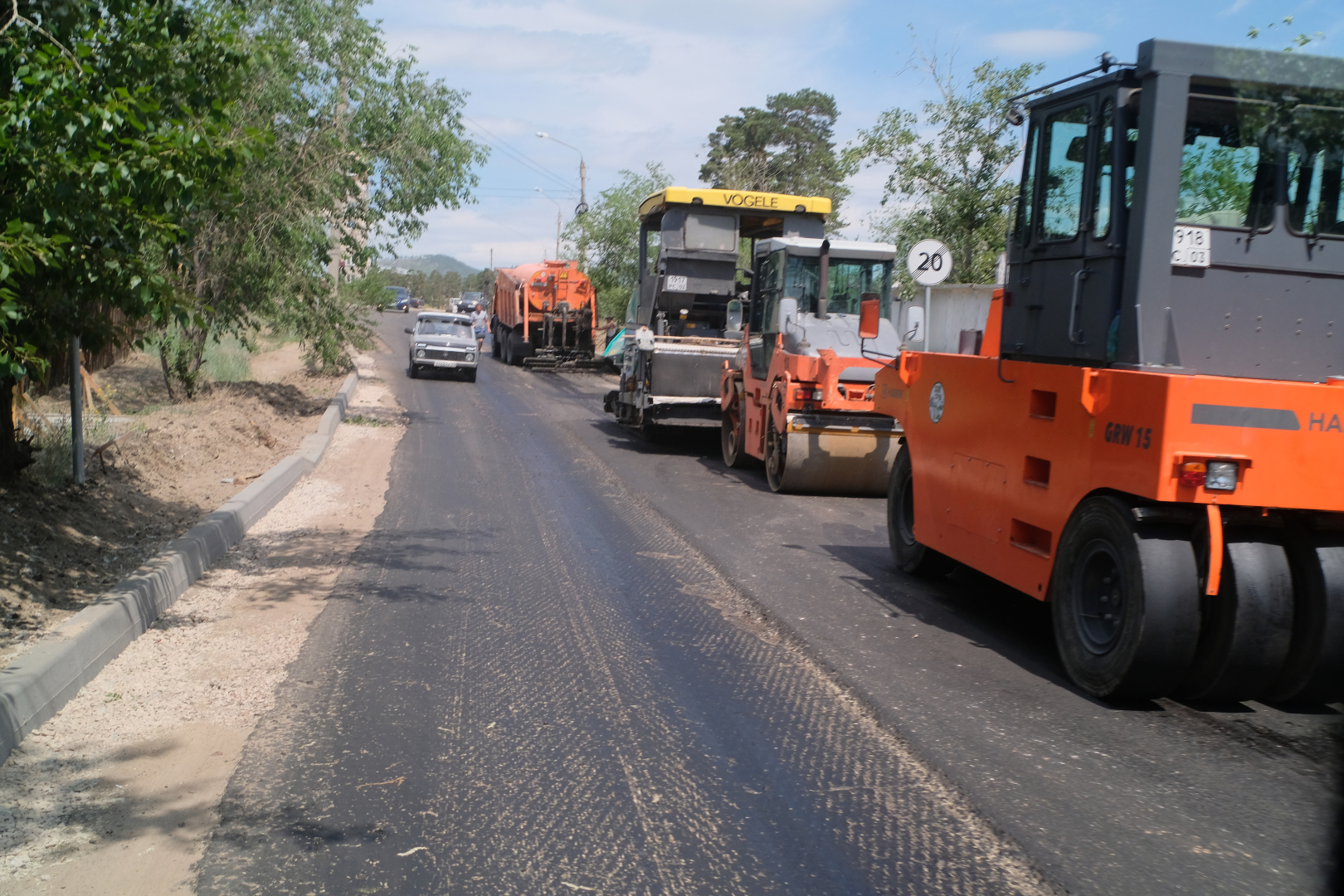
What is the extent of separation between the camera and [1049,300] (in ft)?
20.9

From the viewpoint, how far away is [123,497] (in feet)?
28.4

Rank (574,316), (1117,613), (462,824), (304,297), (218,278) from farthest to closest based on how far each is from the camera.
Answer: (574,316), (304,297), (218,278), (1117,613), (462,824)

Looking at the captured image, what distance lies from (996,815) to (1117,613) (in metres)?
1.76

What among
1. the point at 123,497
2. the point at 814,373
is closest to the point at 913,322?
the point at 814,373

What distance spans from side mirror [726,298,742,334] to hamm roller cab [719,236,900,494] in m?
0.24

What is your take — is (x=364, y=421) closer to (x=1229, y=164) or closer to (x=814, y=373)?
(x=814, y=373)

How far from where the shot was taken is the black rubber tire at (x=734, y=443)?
1345cm

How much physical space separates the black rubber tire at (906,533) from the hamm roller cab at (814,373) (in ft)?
8.89

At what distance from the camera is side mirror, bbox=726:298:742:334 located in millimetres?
13422

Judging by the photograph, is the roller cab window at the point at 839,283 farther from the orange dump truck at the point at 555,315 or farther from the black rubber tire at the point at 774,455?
the orange dump truck at the point at 555,315

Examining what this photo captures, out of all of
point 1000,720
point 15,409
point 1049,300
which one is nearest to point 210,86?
point 15,409

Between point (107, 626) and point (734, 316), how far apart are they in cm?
961

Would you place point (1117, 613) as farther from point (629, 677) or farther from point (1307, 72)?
point (1307, 72)

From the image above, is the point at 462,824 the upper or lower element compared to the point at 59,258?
lower
